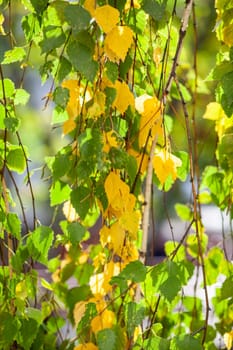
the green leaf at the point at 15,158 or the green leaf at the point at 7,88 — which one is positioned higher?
the green leaf at the point at 7,88

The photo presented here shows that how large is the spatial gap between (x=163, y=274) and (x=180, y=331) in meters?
0.55

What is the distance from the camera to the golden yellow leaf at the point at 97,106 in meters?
1.07

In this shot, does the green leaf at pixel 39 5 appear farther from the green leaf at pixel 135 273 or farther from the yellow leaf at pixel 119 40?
the green leaf at pixel 135 273

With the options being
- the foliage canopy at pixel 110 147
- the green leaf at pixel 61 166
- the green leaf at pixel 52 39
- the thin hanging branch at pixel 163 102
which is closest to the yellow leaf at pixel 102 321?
the foliage canopy at pixel 110 147

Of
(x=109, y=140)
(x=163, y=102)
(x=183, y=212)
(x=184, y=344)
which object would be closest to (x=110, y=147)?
(x=109, y=140)

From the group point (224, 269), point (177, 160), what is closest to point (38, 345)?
point (224, 269)

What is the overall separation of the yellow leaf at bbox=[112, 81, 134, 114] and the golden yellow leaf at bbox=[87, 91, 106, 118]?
0.05 m

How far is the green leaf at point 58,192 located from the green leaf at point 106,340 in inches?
10.7

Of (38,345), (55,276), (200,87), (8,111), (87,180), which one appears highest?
(200,87)

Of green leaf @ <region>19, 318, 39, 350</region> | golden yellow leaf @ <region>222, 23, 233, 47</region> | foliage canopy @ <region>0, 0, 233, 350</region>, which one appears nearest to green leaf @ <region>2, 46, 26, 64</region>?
foliage canopy @ <region>0, 0, 233, 350</region>

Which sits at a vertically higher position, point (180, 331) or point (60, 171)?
point (60, 171)

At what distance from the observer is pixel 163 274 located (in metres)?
1.09

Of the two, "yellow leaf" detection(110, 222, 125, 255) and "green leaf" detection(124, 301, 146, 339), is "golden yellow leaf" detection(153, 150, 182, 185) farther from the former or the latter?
"green leaf" detection(124, 301, 146, 339)

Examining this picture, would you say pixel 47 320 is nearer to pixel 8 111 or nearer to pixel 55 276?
pixel 55 276
